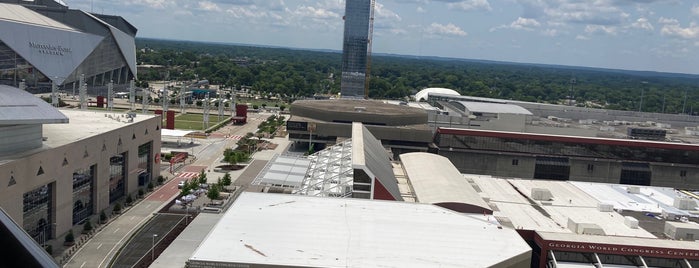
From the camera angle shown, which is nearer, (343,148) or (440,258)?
(440,258)

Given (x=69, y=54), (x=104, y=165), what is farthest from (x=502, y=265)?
(x=69, y=54)

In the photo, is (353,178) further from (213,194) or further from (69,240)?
(69,240)

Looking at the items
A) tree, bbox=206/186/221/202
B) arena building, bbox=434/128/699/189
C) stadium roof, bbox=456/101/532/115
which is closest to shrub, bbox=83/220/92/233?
tree, bbox=206/186/221/202

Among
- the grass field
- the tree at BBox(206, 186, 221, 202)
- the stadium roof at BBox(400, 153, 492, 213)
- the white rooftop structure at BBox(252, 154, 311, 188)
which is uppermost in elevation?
the stadium roof at BBox(400, 153, 492, 213)

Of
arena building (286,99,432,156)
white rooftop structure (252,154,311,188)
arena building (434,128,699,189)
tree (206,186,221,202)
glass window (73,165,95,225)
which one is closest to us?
glass window (73,165,95,225)

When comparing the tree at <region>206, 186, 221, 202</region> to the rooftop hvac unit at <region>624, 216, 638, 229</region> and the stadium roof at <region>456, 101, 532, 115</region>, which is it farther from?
the stadium roof at <region>456, 101, 532, 115</region>

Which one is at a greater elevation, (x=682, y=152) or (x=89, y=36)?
(x=89, y=36)

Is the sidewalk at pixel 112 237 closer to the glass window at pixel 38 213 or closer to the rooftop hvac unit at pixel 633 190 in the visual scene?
the glass window at pixel 38 213

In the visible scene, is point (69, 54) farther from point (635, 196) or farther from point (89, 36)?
point (635, 196)
